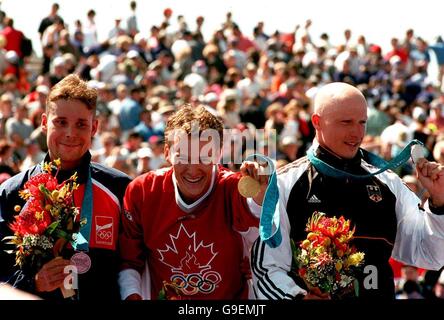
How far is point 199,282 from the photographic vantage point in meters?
6.46

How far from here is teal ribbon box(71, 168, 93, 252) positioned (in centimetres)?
634

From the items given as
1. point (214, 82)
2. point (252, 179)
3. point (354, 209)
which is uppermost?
point (214, 82)

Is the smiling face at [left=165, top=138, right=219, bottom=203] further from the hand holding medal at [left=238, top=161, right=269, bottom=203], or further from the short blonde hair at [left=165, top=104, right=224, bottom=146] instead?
the hand holding medal at [left=238, top=161, right=269, bottom=203]

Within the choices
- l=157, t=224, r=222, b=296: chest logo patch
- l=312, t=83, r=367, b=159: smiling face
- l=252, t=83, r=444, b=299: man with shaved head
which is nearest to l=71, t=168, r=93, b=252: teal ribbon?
l=157, t=224, r=222, b=296: chest logo patch

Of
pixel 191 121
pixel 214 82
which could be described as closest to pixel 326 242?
pixel 191 121

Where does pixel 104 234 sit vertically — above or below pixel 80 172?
below

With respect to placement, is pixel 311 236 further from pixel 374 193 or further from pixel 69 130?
pixel 69 130

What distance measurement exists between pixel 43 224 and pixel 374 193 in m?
1.90

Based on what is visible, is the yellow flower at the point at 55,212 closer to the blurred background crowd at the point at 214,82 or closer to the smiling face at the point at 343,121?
the smiling face at the point at 343,121

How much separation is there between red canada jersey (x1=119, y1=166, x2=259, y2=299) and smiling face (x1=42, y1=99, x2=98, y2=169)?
398 millimetres

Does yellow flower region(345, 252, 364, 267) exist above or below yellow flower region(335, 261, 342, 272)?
above

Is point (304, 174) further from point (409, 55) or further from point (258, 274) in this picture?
point (409, 55)

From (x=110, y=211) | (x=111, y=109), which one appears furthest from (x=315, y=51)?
(x=110, y=211)
